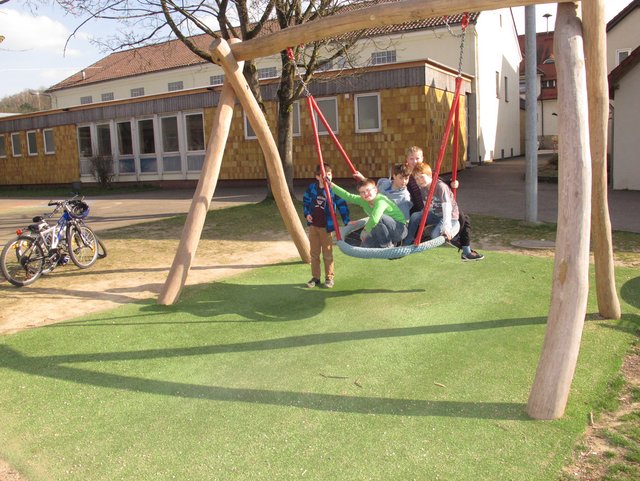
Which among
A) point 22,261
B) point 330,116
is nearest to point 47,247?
point 22,261

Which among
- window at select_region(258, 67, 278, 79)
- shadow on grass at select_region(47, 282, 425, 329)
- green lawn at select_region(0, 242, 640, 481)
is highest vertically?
window at select_region(258, 67, 278, 79)

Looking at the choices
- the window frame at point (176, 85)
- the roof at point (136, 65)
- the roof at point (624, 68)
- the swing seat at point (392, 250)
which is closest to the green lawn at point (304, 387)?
the swing seat at point (392, 250)

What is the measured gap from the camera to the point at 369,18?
5230mm

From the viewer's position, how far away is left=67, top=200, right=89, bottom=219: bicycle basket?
28.8ft

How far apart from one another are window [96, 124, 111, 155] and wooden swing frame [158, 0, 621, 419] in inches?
898

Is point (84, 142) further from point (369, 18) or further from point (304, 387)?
point (304, 387)

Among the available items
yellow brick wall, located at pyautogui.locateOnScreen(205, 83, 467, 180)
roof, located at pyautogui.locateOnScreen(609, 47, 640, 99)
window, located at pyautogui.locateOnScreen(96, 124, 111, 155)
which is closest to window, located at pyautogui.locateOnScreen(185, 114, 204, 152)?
yellow brick wall, located at pyautogui.locateOnScreen(205, 83, 467, 180)

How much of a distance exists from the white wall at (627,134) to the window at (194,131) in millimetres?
15394

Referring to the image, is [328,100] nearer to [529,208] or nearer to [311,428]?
[529,208]

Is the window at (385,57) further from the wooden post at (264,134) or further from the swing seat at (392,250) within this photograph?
the swing seat at (392,250)

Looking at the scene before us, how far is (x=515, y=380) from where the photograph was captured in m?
4.45

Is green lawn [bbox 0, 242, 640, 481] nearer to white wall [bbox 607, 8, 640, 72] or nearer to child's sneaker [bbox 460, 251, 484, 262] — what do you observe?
child's sneaker [bbox 460, 251, 484, 262]

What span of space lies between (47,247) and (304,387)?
17.8 feet

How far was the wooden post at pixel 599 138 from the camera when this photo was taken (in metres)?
4.49
